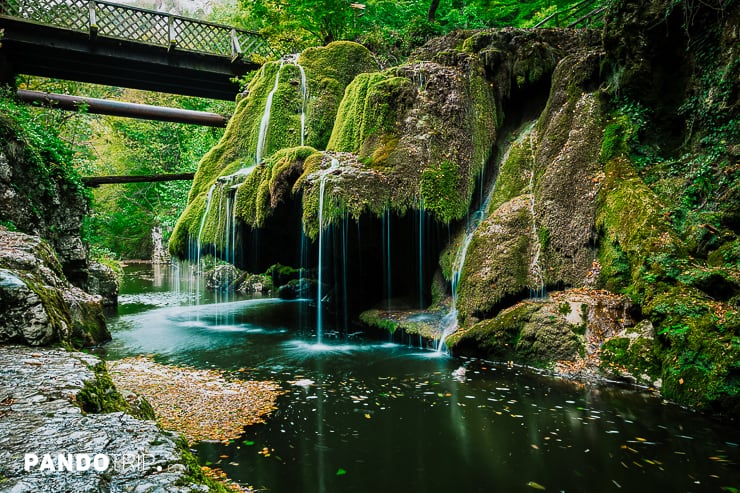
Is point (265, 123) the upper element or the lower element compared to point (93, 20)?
lower

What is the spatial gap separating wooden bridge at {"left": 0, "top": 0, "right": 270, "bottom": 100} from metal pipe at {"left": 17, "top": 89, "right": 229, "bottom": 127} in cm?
194

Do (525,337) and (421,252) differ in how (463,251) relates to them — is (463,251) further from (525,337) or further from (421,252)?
(525,337)

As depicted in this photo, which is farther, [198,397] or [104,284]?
[104,284]

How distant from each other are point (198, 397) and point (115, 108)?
13.4 metres

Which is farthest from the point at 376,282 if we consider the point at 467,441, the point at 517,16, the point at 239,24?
the point at 239,24

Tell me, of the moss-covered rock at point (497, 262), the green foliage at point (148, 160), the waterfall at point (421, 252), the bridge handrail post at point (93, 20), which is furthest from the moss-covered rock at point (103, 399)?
the green foliage at point (148, 160)

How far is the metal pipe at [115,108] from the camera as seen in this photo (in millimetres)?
14414

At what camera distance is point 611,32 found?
9.22 meters

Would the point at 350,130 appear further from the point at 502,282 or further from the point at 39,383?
the point at 39,383

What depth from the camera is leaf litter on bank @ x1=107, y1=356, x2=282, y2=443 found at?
4.98m

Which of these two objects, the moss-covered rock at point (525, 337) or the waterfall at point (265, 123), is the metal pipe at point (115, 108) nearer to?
the waterfall at point (265, 123)

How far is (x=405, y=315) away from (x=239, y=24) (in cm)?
2566

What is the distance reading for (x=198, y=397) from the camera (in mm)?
6035

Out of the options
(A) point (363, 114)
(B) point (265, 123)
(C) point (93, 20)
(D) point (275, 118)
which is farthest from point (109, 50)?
(A) point (363, 114)
